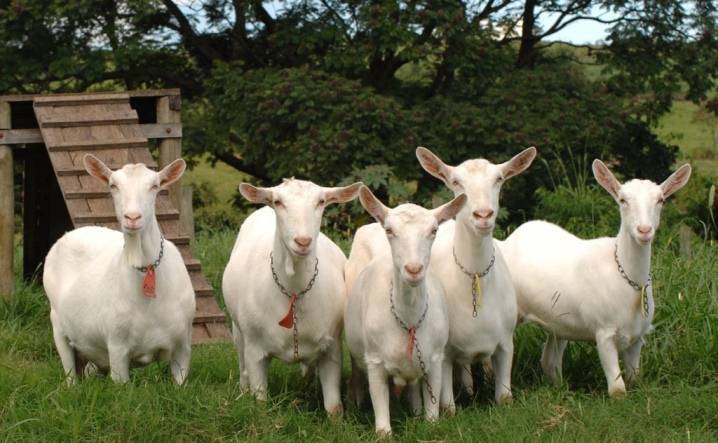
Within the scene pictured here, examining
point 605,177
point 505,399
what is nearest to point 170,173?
point 505,399

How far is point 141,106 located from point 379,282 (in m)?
5.78

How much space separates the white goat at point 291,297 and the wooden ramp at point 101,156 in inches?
75.8

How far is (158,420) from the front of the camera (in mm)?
6602

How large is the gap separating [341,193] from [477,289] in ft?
3.36

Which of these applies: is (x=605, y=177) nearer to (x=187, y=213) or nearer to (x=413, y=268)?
(x=413, y=268)

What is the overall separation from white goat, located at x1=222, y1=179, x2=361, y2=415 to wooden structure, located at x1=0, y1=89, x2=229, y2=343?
1927 mm

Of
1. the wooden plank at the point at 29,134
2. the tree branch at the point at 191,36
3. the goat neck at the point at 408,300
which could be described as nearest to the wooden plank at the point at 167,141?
the wooden plank at the point at 29,134

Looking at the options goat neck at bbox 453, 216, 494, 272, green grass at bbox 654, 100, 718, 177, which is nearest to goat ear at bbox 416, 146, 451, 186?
goat neck at bbox 453, 216, 494, 272

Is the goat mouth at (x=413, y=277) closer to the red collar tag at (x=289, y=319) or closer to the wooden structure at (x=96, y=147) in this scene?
the red collar tag at (x=289, y=319)

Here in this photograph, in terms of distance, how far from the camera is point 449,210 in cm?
679

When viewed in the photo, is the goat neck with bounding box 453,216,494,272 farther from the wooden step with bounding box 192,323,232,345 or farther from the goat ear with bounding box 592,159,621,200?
the wooden step with bounding box 192,323,232,345

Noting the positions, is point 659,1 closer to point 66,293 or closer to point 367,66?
point 367,66

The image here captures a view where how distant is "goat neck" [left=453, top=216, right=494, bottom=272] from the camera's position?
23.6 feet

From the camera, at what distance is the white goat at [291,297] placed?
684 centimetres
